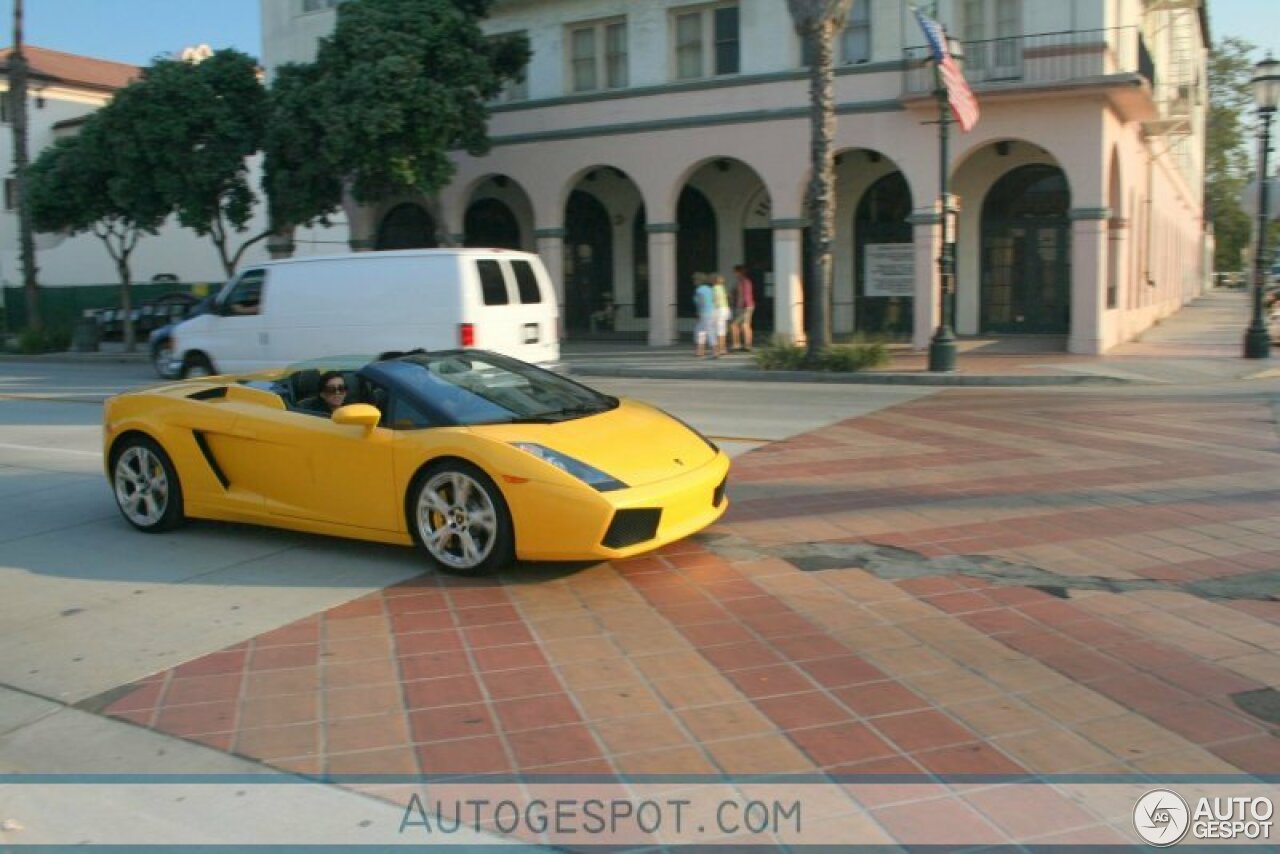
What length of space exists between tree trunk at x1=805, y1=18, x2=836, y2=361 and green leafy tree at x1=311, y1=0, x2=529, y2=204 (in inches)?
320

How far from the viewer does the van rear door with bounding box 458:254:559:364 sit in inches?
590

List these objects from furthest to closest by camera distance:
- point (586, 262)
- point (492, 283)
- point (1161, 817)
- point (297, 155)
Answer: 1. point (586, 262)
2. point (297, 155)
3. point (492, 283)
4. point (1161, 817)

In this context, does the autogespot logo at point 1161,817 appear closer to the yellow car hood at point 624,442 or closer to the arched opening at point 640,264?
the yellow car hood at point 624,442

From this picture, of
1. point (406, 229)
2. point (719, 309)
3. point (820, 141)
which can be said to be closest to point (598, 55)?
point (719, 309)

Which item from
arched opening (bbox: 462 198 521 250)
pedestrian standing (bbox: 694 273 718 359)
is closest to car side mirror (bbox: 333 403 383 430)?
pedestrian standing (bbox: 694 273 718 359)

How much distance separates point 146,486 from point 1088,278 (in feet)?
62.9

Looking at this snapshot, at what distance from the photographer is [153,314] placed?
33.4 meters

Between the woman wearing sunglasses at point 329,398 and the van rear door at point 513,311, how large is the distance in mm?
7395

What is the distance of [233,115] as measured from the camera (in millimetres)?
26766

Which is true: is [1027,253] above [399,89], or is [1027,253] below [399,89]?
below

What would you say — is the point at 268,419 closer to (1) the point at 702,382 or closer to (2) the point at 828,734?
(2) the point at 828,734

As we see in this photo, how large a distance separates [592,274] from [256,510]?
2557 centimetres

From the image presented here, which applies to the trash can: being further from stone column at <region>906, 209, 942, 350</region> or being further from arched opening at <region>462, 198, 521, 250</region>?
stone column at <region>906, 209, 942, 350</region>

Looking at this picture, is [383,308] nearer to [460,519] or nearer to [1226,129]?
[460,519]
